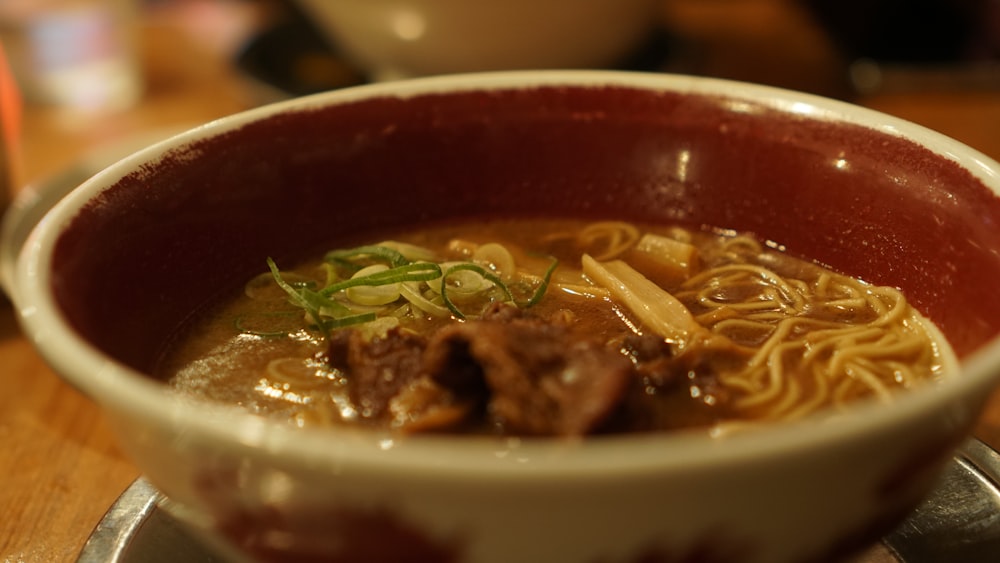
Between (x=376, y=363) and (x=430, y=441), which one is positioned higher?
(x=430, y=441)

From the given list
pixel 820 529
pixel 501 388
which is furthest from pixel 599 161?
pixel 820 529

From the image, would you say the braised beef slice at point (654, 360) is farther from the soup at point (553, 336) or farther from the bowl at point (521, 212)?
the bowl at point (521, 212)

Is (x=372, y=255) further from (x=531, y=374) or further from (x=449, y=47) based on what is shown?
(x=449, y=47)

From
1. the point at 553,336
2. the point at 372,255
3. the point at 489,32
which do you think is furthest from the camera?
the point at 489,32

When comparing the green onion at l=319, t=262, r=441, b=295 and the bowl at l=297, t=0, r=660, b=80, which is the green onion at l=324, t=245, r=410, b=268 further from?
the bowl at l=297, t=0, r=660, b=80

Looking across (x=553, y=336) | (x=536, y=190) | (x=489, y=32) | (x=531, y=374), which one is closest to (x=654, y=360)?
(x=553, y=336)

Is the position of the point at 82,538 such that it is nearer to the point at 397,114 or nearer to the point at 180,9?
the point at 397,114

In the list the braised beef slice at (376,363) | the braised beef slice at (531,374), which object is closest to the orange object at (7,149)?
the braised beef slice at (376,363)
